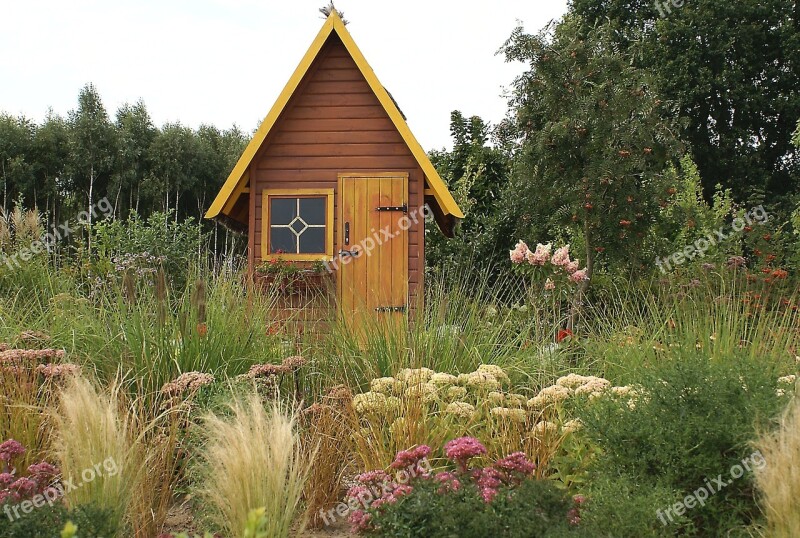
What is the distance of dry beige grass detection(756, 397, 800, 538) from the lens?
295cm

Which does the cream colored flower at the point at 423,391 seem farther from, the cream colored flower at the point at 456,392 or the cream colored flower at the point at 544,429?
the cream colored flower at the point at 544,429

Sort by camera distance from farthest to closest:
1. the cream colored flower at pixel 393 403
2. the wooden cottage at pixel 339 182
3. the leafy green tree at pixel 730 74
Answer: the leafy green tree at pixel 730 74 → the wooden cottage at pixel 339 182 → the cream colored flower at pixel 393 403

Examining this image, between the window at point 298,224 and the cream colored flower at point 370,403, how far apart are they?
210 inches

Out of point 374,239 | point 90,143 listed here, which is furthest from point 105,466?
point 90,143

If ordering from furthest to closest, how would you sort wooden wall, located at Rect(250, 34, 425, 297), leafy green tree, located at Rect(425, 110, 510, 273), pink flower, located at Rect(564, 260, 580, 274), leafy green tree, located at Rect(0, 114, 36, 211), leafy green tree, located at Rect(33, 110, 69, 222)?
leafy green tree, located at Rect(33, 110, 69, 222)
leafy green tree, located at Rect(0, 114, 36, 211)
leafy green tree, located at Rect(425, 110, 510, 273)
wooden wall, located at Rect(250, 34, 425, 297)
pink flower, located at Rect(564, 260, 580, 274)

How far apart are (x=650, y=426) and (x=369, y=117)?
6868 mm

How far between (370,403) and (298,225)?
5667 millimetres

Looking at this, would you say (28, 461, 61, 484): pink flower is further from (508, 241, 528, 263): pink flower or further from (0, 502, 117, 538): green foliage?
(508, 241, 528, 263): pink flower

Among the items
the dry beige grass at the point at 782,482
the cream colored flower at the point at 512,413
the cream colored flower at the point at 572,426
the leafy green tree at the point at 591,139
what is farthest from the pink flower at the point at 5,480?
the leafy green tree at the point at 591,139

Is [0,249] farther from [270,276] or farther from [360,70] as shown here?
[360,70]

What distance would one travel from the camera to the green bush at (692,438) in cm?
344

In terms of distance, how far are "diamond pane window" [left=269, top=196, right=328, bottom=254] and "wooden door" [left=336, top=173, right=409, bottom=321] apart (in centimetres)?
25

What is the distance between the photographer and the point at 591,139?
31.7 ft

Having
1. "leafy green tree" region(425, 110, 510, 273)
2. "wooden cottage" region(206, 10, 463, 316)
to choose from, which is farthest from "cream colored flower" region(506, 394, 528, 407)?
"leafy green tree" region(425, 110, 510, 273)
